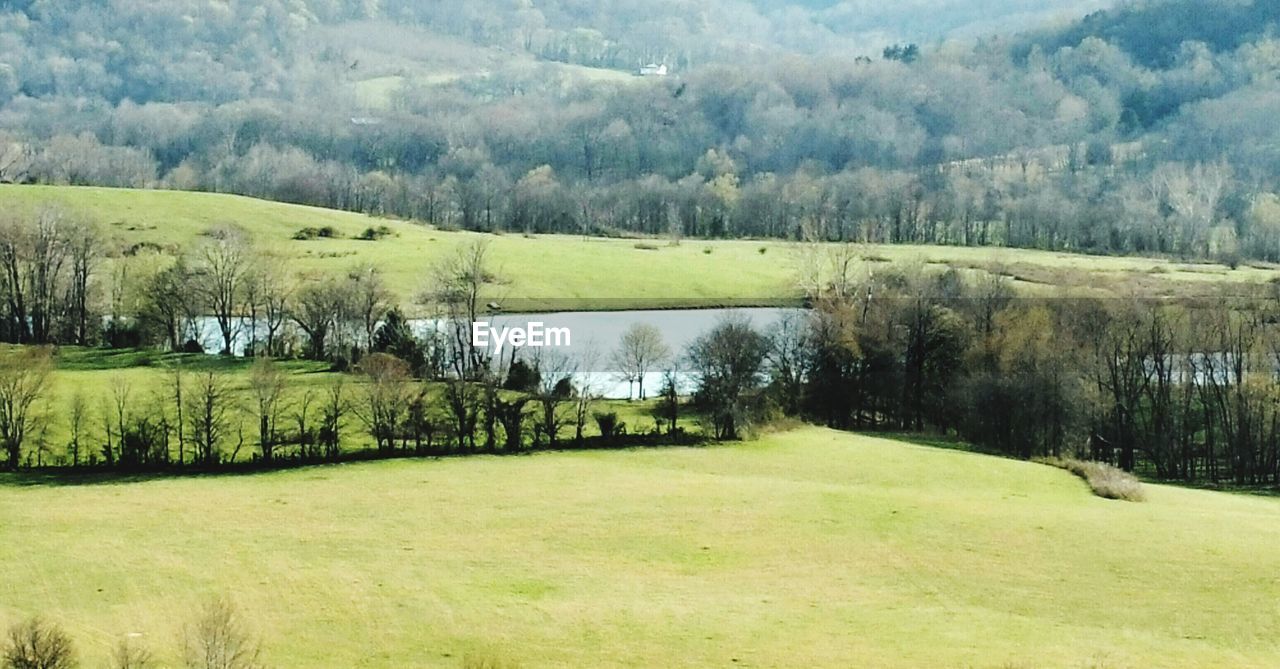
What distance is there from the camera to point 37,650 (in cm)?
2972

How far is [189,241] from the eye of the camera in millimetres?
110250

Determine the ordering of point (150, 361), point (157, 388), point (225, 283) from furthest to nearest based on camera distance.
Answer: point (225, 283), point (150, 361), point (157, 388)

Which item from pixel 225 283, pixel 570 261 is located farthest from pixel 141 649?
pixel 570 261

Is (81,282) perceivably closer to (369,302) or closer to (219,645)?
(369,302)

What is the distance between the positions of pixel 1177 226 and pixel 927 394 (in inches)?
3529

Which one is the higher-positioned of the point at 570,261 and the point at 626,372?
the point at 570,261

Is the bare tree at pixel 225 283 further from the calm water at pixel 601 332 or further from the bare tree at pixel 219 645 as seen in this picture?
the bare tree at pixel 219 645

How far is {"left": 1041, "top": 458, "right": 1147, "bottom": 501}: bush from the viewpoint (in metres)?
57.4

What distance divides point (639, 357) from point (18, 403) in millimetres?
35380

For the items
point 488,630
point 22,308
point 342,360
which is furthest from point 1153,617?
point 22,308

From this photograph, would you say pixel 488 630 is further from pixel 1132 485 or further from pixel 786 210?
pixel 786 210

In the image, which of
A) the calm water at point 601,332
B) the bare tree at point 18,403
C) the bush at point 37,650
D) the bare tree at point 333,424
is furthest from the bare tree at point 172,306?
the bush at point 37,650

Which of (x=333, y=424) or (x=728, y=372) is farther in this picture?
(x=728, y=372)

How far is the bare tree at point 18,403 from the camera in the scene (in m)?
58.1
